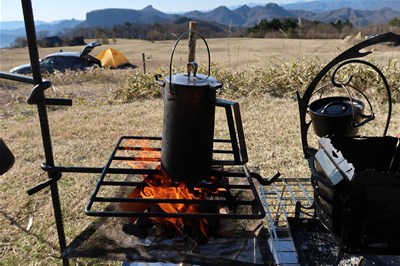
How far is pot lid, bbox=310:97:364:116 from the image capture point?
1820mm

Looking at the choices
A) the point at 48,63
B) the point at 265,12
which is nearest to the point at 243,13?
the point at 265,12

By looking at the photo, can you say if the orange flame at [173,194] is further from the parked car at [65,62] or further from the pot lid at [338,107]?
the parked car at [65,62]

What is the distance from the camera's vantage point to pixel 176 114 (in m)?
1.32

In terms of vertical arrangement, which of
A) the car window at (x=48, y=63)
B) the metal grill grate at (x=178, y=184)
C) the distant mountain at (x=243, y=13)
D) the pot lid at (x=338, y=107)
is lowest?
the car window at (x=48, y=63)

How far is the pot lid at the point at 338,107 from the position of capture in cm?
182

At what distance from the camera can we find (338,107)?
187 cm

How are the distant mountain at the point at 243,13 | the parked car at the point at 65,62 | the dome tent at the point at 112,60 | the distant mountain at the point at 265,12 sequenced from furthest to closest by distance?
the distant mountain at the point at 265,12 → the distant mountain at the point at 243,13 → the dome tent at the point at 112,60 → the parked car at the point at 65,62

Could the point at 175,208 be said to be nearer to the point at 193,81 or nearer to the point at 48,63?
the point at 193,81

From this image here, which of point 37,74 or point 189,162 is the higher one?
point 37,74

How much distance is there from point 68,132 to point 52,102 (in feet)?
10.4

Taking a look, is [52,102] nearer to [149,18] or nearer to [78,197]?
[78,197]

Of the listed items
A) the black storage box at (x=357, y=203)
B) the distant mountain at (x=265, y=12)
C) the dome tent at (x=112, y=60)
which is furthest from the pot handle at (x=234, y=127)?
the distant mountain at (x=265, y=12)

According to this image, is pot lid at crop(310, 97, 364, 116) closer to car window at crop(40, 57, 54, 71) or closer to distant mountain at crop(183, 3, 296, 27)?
car window at crop(40, 57, 54, 71)

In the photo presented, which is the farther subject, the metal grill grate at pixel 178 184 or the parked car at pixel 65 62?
the parked car at pixel 65 62
